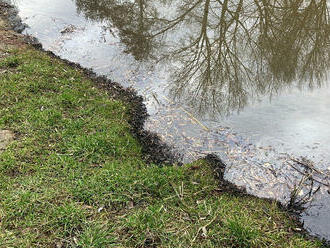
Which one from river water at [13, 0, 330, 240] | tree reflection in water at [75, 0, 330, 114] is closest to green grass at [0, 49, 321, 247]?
river water at [13, 0, 330, 240]

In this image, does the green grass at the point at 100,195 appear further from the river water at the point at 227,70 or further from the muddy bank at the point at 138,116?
the river water at the point at 227,70

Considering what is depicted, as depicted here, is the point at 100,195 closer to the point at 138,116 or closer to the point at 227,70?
the point at 138,116

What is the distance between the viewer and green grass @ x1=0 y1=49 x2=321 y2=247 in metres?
3.19

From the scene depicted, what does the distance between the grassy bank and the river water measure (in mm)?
834

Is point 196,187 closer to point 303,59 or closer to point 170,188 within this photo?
point 170,188

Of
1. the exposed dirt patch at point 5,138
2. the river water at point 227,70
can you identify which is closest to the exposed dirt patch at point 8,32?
the river water at point 227,70

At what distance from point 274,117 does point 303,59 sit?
2.58 metres

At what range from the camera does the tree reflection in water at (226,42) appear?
6.76m

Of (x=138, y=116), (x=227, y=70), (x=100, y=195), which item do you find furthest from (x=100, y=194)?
(x=227, y=70)

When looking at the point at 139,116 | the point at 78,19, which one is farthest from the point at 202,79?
the point at 78,19

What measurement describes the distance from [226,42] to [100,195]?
5908 mm

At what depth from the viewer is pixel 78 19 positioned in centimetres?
941

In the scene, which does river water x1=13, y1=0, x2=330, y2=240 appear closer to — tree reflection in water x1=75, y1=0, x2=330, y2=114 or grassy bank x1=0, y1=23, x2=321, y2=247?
tree reflection in water x1=75, y1=0, x2=330, y2=114

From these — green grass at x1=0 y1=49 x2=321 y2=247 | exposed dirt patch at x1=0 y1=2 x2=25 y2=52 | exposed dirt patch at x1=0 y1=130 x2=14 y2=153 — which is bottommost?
green grass at x1=0 y1=49 x2=321 y2=247
